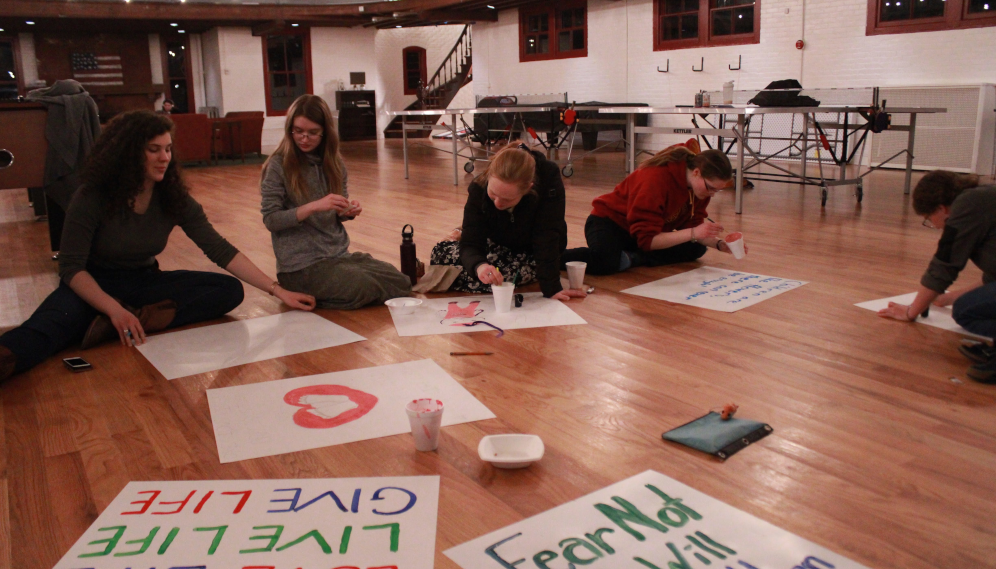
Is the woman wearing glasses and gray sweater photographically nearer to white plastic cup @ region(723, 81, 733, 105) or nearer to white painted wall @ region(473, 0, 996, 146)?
white plastic cup @ region(723, 81, 733, 105)

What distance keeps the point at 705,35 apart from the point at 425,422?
10212 millimetres

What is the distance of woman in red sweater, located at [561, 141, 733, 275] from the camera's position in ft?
11.1

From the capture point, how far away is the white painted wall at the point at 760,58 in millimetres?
8227

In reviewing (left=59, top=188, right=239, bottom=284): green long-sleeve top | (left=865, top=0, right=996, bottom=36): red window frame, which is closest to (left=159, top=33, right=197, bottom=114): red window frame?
(left=865, top=0, right=996, bottom=36): red window frame

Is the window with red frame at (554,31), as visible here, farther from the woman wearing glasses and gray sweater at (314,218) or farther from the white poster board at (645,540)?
the white poster board at (645,540)

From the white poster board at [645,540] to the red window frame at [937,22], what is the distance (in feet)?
27.0

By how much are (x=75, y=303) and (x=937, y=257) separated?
2.91m

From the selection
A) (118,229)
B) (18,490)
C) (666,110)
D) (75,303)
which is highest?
(666,110)

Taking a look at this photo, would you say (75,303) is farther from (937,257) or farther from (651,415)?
(937,257)

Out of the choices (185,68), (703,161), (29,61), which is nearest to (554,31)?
(185,68)

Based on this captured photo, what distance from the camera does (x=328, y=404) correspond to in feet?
7.13

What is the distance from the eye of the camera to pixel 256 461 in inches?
72.2

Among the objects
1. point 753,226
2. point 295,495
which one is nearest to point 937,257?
point 295,495

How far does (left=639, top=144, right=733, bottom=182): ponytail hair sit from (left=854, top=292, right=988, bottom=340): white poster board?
77 cm
